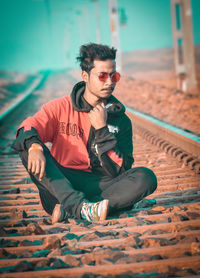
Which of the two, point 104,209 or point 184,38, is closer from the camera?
point 104,209

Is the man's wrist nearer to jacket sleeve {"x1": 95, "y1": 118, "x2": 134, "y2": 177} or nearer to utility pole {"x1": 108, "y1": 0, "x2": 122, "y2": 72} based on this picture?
jacket sleeve {"x1": 95, "y1": 118, "x2": 134, "y2": 177}

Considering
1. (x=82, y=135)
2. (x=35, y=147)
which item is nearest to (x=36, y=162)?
(x=35, y=147)

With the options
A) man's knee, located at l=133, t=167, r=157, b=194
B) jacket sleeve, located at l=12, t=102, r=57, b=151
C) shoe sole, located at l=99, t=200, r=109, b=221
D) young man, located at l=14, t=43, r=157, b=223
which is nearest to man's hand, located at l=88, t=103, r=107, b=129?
young man, located at l=14, t=43, r=157, b=223

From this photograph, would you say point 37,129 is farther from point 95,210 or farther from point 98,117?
point 95,210

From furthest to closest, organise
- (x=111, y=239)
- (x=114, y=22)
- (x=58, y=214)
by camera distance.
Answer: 1. (x=114, y=22)
2. (x=58, y=214)
3. (x=111, y=239)

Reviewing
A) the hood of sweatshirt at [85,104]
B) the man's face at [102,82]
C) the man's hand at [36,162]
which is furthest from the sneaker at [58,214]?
the man's face at [102,82]

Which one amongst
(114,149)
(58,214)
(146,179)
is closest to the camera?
(58,214)

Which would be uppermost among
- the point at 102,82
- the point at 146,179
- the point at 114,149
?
the point at 102,82

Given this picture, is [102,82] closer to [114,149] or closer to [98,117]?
[98,117]

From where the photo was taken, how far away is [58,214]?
2.94 m

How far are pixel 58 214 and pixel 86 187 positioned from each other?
0.50m

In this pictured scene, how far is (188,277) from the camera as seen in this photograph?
196 centimetres

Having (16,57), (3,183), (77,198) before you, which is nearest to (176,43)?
(3,183)

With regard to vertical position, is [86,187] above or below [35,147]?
below
